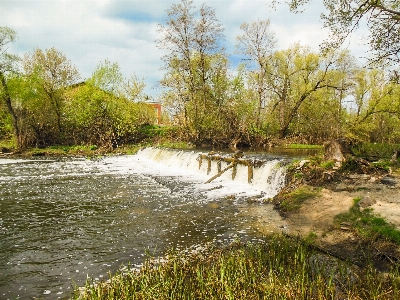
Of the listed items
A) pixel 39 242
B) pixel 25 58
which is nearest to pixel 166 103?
pixel 25 58

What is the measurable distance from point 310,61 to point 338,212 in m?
30.1

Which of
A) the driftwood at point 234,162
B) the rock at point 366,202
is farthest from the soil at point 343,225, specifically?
the driftwood at point 234,162

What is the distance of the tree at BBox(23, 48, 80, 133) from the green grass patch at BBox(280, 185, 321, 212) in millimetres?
30688

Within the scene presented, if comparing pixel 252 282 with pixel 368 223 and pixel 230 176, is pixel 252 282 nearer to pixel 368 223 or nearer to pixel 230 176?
pixel 368 223

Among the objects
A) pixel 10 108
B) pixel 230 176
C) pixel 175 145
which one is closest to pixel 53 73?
pixel 10 108

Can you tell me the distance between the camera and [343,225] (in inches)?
305

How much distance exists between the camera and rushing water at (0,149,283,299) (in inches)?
246

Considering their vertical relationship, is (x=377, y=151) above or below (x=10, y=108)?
below

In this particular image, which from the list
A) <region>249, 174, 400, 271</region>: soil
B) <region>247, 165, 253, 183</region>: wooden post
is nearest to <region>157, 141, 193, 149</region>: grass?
<region>247, 165, 253, 183</region>: wooden post

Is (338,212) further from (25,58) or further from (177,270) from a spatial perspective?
(25,58)

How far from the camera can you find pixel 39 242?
7.75 metres

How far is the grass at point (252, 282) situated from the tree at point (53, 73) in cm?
3232

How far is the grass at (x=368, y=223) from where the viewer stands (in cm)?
670

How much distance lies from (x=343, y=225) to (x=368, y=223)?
586 mm
